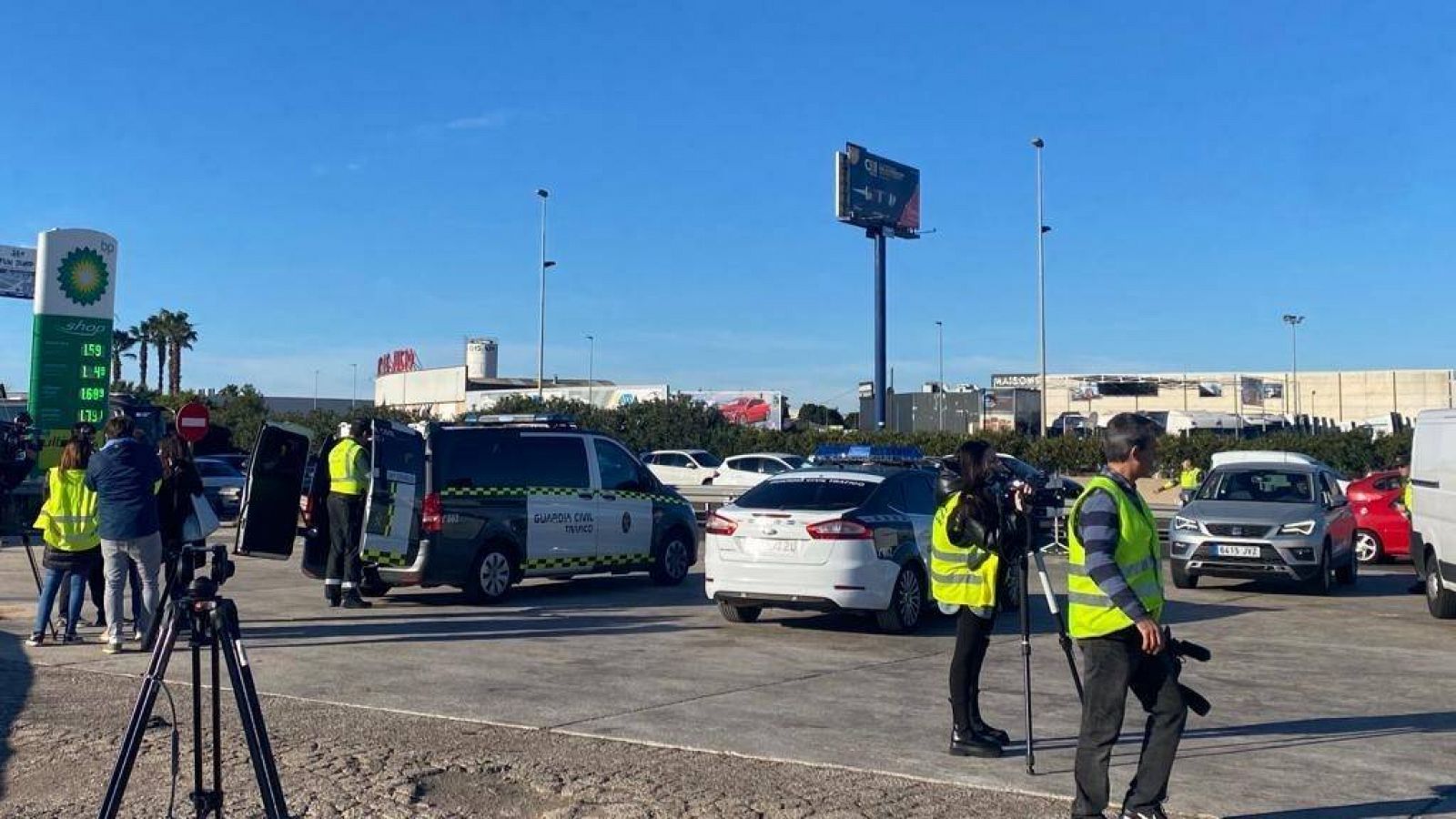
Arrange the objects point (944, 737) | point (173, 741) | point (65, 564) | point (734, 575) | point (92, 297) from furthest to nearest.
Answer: point (92, 297), point (734, 575), point (65, 564), point (944, 737), point (173, 741)

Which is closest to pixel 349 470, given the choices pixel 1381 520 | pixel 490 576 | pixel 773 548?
pixel 490 576

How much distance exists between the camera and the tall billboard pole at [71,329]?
82.4 feet

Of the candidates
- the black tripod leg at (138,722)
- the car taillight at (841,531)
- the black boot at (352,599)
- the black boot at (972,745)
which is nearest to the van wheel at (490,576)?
the black boot at (352,599)

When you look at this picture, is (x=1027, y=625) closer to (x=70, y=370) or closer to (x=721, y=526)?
(x=721, y=526)

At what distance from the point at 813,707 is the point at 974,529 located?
2.04 metres

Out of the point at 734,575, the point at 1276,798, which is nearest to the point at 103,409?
the point at 734,575

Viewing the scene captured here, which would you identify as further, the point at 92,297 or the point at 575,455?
the point at 92,297

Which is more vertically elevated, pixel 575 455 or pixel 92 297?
pixel 92 297

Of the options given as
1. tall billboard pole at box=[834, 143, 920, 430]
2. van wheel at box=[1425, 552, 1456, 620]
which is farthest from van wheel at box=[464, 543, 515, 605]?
tall billboard pole at box=[834, 143, 920, 430]

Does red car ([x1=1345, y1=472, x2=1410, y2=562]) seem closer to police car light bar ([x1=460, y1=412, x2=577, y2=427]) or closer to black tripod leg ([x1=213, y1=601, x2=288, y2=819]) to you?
police car light bar ([x1=460, y1=412, x2=577, y2=427])

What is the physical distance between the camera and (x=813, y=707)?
350 inches

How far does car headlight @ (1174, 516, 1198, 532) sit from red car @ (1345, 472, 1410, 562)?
19.3ft

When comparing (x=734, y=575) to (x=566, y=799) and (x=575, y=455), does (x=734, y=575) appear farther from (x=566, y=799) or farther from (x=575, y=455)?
(x=566, y=799)

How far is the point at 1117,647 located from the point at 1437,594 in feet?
31.9
